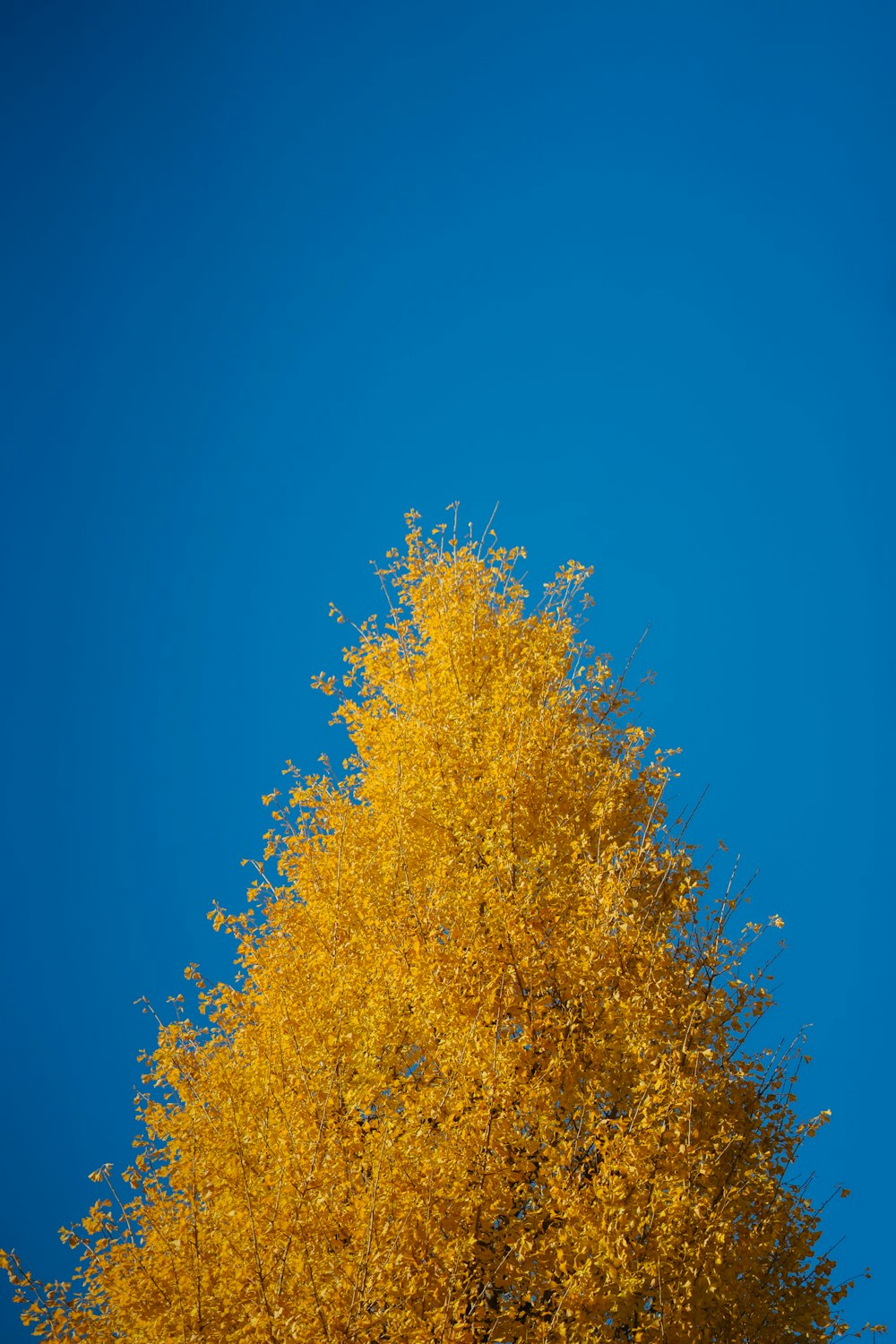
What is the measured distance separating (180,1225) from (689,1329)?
12.1ft

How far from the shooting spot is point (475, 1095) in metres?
6.72

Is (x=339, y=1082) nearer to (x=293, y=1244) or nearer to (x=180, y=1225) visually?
(x=293, y=1244)

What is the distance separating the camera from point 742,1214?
25.7ft

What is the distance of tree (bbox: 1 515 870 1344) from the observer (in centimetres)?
614

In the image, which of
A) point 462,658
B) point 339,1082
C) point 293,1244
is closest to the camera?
point 293,1244

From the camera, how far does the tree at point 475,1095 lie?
614 centimetres

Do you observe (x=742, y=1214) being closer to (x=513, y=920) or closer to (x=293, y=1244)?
(x=513, y=920)

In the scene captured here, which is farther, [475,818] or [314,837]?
[314,837]

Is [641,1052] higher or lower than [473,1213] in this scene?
higher

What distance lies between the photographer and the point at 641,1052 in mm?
6891

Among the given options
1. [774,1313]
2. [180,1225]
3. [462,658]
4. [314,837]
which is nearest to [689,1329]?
[774,1313]

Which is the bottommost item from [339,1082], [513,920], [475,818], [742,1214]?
[742,1214]

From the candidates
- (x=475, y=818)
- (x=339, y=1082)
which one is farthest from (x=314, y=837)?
(x=339, y=1082)

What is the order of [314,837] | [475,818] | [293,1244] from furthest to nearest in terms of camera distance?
1. [314,837]
2. [475,818]
3. [293,1244]
